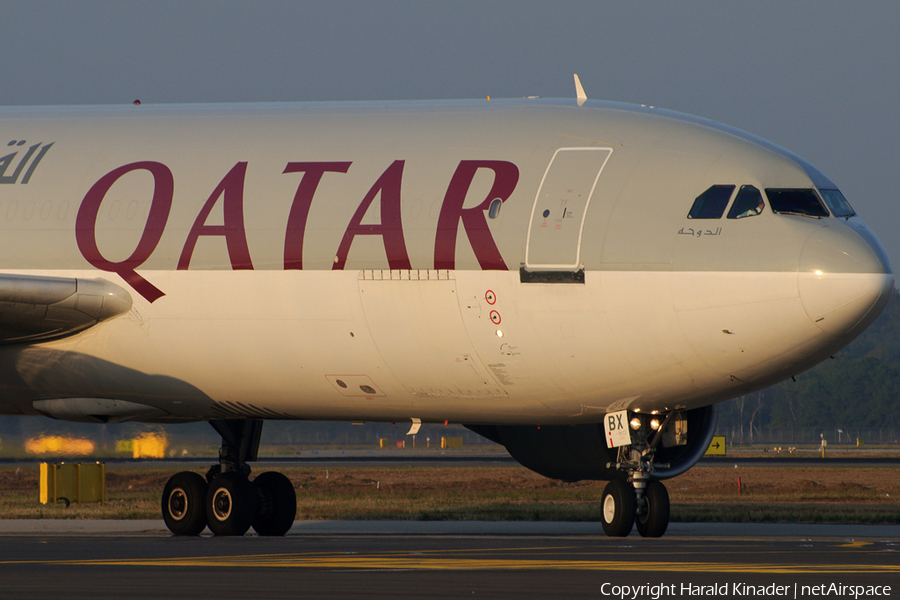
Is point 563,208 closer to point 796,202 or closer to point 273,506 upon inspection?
point 796,202

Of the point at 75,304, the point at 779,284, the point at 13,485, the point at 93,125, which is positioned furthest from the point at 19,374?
the point at 13,485

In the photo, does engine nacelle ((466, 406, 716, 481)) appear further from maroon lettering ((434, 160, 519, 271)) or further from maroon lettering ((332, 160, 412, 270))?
maroon lettering ((332, 160, 412, 270))

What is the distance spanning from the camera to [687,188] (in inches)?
651

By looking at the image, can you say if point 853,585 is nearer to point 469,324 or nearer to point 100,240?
point 469,324

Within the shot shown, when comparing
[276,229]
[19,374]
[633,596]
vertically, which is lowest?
[633,596]

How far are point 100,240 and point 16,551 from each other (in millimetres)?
4482

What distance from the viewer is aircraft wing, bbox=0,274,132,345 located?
1856cm

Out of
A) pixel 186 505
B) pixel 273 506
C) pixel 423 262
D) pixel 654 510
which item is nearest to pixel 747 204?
pixel 423 262

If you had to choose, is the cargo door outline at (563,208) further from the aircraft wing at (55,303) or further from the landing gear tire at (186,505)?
the landing gear tire at (186,505)

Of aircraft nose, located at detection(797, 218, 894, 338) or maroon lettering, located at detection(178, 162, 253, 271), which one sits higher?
maroon lettering, located at detection(178, 162, 253, 271)

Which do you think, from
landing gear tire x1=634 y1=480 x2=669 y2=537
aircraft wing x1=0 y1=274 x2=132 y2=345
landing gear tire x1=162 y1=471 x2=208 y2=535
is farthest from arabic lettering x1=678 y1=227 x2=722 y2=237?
landing gear tire x1=162 y1=471 x2=208 y2=535

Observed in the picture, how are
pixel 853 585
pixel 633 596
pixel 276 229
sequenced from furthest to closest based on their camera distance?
pixel 276 229 → pixel 853 585 → pixel 633 596

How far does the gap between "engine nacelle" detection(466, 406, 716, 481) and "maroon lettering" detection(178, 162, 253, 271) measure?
4.28 meters

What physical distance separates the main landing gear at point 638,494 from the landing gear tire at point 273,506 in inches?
249
